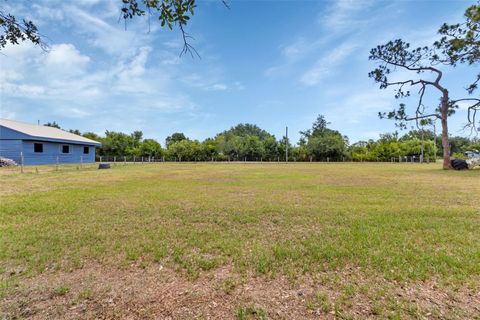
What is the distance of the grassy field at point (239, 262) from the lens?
6.88ft

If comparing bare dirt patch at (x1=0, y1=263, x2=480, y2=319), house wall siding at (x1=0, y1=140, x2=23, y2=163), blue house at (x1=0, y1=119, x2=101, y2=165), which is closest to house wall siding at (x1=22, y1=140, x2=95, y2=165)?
blue house at (x1=0, y1=119, x2=101, y2=165)

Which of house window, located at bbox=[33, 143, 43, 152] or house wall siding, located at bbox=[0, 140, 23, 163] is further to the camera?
house window, located at bbox=[33, 143, 43, 152]

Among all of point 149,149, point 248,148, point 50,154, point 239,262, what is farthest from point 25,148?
point 248,148

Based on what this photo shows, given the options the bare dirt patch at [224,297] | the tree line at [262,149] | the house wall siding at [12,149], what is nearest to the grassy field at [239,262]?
the bare dirt patch at [224,297]

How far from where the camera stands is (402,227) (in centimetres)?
407

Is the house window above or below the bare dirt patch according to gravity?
above

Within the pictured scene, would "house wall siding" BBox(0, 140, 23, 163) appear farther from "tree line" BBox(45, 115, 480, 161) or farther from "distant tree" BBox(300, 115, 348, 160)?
"distant tree" BBox(300, 115, 348, 160)

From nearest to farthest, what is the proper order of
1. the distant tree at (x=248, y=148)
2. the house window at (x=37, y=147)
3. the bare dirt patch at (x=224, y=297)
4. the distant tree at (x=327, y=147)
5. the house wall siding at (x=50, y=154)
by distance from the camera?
the bare dirt patch at (x=224, y=297) → the house wall siding at (x=50, y=154) → the house window at (x=37, y=147) → the distant tree at (x=327, y=147) → the distant tree at (x=248, y=148)

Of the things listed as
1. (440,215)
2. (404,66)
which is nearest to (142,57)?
(440,215)

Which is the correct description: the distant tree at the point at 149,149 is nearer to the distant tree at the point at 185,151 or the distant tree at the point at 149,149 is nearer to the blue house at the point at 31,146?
the distant tree at the point at 185,151

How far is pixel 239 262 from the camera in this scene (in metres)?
2.88

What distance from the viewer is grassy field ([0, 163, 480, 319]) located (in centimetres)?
210

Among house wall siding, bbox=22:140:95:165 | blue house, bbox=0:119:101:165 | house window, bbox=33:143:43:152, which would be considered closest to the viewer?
blue house, bbox=0:119:101:165

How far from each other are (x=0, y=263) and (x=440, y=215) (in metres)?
7.51
